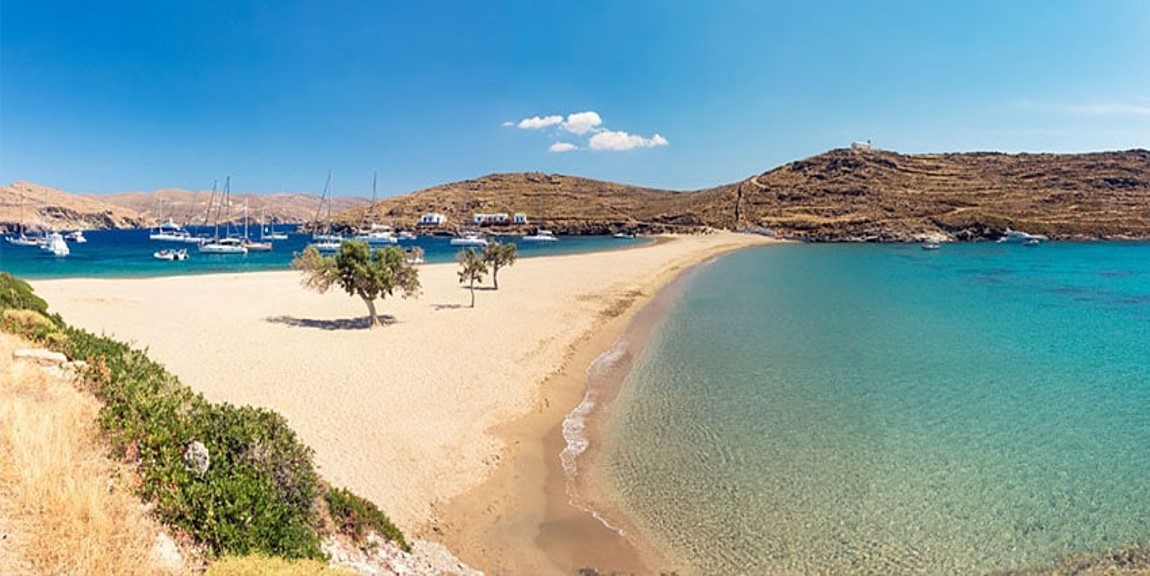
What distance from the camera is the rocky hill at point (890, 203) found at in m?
118

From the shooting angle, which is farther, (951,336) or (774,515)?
(951,336)

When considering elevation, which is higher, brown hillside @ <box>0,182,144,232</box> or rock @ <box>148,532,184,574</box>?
brown hillside @ <box>0,182,144,232</box>

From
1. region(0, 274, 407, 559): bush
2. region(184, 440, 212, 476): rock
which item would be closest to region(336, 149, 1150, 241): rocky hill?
region(0, 274, 407, 559): bush

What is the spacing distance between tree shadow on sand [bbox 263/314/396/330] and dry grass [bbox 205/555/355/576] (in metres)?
24.6

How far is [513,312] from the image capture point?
37.1 m

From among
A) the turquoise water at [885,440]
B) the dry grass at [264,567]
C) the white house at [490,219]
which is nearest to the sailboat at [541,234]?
the white house at [490,219]

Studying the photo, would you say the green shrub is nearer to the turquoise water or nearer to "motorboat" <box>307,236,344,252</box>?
the turquoise water

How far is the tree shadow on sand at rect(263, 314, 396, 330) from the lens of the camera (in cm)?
3078

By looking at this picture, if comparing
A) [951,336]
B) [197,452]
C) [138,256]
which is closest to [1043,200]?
[951,336]

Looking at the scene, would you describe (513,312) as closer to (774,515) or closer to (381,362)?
(381,362)

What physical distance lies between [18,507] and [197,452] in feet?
6.99

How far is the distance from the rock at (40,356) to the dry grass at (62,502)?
275 cm

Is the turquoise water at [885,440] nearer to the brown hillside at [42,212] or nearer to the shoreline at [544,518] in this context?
the shoreline at [544,518]

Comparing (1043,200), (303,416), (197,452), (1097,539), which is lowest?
(1097,539)
